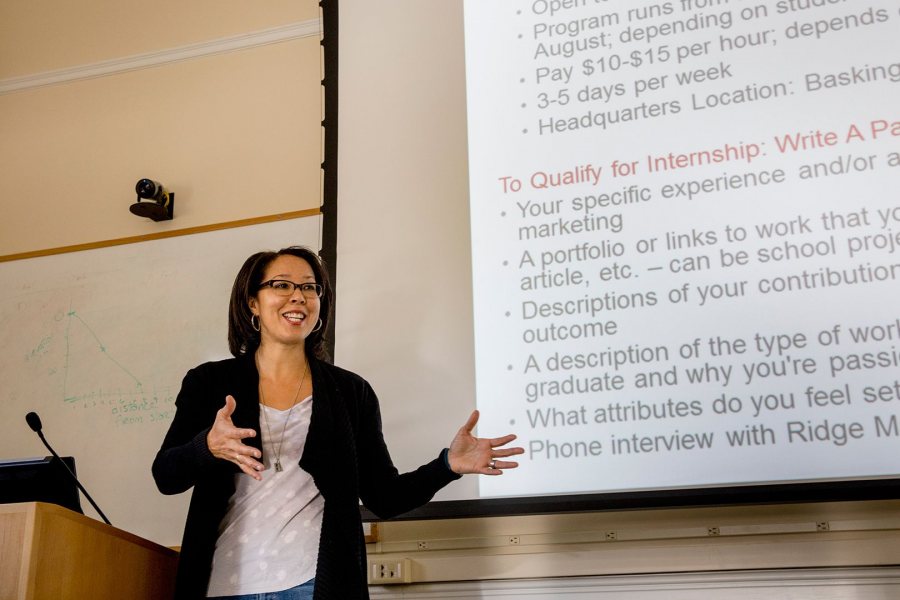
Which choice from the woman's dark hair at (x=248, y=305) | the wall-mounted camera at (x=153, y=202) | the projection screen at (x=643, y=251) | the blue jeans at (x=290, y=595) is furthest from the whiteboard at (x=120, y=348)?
the blue jeans at (x=290, y=595)

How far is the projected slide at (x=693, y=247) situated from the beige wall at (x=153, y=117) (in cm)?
101

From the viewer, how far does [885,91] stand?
7.22ft

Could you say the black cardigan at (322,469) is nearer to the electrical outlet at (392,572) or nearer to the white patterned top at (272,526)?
the white patterned top at (272,526)

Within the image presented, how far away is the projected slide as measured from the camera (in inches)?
81.4

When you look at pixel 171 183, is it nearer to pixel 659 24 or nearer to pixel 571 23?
pixel 571 23

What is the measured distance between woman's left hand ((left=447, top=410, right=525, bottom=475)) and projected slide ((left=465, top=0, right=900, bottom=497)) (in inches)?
13.3

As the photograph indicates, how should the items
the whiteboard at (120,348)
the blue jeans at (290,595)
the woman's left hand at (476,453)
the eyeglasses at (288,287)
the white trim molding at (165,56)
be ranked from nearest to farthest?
the blue jeans at (290,595)
the woman's left hand at (476,453)
the eyeglasses at (288,287)
the whiteboard at (120,348)
the white trim molding at (165,56)

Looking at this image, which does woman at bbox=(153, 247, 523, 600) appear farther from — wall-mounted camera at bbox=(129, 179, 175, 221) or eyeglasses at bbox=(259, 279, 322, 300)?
wall-mounted camera at bbox=(129, 179, 175, 221)

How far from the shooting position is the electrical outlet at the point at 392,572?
7.79 ft

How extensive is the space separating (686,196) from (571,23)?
640 millimetres

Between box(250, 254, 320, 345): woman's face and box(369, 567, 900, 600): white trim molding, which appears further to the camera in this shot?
box(369, 567, 900, 600): white trim molding

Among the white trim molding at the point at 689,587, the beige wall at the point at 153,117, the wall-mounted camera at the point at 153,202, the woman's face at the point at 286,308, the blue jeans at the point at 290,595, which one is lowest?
the white trim molding at the point at 689,587

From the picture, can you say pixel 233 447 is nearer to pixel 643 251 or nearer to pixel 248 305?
pixel 248 305

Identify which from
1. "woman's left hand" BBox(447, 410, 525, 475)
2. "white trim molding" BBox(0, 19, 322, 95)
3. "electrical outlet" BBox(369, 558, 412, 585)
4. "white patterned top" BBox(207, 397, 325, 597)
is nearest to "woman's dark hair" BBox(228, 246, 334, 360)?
"white patterned top" BBox(207, 397, 325, 597)
